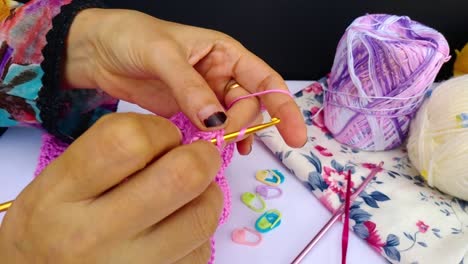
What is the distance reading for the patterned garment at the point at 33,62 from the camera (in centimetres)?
59

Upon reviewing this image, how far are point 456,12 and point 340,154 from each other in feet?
1.35

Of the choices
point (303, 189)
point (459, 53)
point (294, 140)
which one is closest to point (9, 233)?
point (294, 140)

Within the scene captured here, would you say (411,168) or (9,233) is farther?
(411,168)

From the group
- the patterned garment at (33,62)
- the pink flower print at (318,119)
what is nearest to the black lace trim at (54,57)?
the patterned garment at (33,62)

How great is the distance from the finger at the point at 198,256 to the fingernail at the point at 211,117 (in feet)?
0.40

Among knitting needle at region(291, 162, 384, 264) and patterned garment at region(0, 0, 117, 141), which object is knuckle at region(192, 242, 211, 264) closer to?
knitting needle at region(291, 162, 384, 264)

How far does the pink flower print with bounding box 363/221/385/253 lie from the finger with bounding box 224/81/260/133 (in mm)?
218

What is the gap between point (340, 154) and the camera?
0.72 m

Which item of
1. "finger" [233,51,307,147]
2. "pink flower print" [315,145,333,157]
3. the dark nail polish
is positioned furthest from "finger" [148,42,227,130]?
"pink flower print" [315,145,333,157]

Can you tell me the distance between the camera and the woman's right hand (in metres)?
0.29

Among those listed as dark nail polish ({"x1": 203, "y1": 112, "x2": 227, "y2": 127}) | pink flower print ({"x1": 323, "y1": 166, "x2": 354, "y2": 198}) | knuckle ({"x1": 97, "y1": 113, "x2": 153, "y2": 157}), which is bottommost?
pink flower print ({"x1": 323, "y1": 166, "x2": 354, "y2": 198})

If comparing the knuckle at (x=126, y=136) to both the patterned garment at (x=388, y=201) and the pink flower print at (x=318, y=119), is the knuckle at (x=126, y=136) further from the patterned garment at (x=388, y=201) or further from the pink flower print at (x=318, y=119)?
the pink flower print at (x=318, y=119)

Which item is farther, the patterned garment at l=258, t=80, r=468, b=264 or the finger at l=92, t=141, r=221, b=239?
the patterned garment at l=258, t=80, r=468, b=264

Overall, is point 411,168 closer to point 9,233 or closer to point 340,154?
point 340,154
